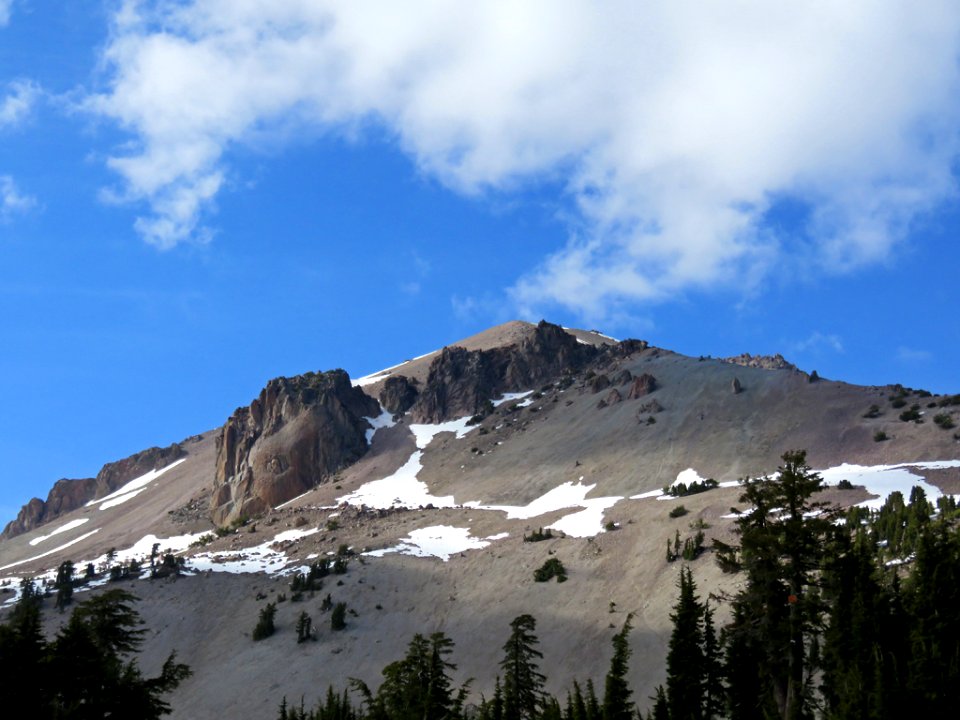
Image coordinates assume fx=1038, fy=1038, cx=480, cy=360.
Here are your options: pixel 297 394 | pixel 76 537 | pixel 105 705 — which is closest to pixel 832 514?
pixel 105 705

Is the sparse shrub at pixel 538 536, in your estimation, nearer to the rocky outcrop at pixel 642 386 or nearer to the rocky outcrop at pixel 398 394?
the rocky outcrop at pixel 642 386

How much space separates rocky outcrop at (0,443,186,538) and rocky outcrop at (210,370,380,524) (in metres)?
38.5

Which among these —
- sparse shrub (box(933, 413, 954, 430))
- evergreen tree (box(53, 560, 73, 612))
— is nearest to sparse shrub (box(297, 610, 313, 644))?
evergreen tree (box(53, 560, 73, 612))

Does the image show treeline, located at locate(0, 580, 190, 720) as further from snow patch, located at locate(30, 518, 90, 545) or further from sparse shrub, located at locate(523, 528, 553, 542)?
snow patch, located at locate(30, 518, 90, 545)

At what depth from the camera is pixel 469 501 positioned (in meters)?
100

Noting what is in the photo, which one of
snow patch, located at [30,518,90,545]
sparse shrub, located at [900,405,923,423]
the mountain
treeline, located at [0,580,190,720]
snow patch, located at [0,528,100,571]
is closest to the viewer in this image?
treeline, located at [0,580,190,720]

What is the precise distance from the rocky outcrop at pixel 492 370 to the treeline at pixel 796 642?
96.4m

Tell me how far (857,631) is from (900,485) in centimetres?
4601

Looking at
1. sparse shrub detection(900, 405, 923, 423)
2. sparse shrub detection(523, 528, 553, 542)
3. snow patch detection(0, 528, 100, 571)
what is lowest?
sparse shrub detection(523, 528, 553, 542)

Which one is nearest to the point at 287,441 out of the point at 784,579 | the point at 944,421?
the point at 944,421

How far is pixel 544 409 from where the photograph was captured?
124m

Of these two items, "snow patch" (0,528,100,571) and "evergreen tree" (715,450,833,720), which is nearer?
"evergreen tree" (715,450,833,720)

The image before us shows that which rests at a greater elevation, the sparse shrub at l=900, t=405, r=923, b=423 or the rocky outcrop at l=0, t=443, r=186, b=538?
the rocky outcrop at l=0, t=443, r=186, b=538

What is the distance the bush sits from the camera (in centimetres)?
6894
